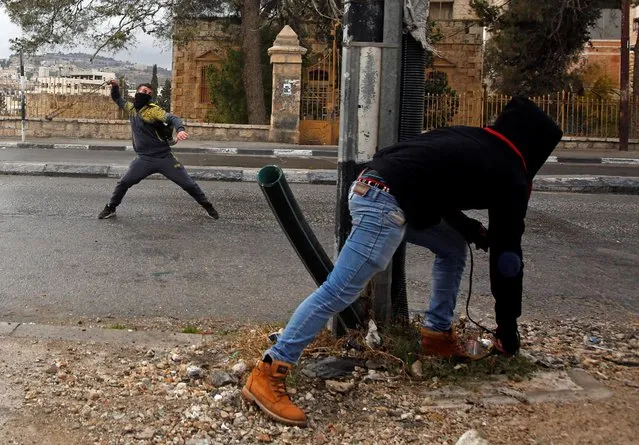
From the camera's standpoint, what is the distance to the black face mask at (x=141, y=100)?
28.7 ft

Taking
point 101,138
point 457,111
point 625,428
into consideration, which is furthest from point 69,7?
point 625,428

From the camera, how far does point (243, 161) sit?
53.3ft

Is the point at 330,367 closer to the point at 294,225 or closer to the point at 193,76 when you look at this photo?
the point at 294,225

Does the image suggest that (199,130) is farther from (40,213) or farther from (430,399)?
(430,399)

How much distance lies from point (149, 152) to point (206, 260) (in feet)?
8.29

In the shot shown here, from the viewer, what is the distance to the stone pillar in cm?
2234

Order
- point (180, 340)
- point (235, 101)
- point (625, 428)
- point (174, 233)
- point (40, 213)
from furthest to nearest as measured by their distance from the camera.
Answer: point (235, 101) → point (40, 213) → point (174, 233) → point (180, 340) → point (625, 428)

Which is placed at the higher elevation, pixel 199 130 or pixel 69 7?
pixel 69 7

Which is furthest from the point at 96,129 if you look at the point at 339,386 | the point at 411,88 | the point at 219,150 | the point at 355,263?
the point at 355,263

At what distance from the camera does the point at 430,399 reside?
351cm

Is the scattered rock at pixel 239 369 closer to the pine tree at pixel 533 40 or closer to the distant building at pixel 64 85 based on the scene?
the distant building at pixel 64 85

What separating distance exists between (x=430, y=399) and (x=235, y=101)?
24.3 meters

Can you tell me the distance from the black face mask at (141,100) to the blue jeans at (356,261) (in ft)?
19.5

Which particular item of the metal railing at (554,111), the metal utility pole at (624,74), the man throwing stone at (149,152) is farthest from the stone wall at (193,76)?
the man throwing stone at (149,152)
